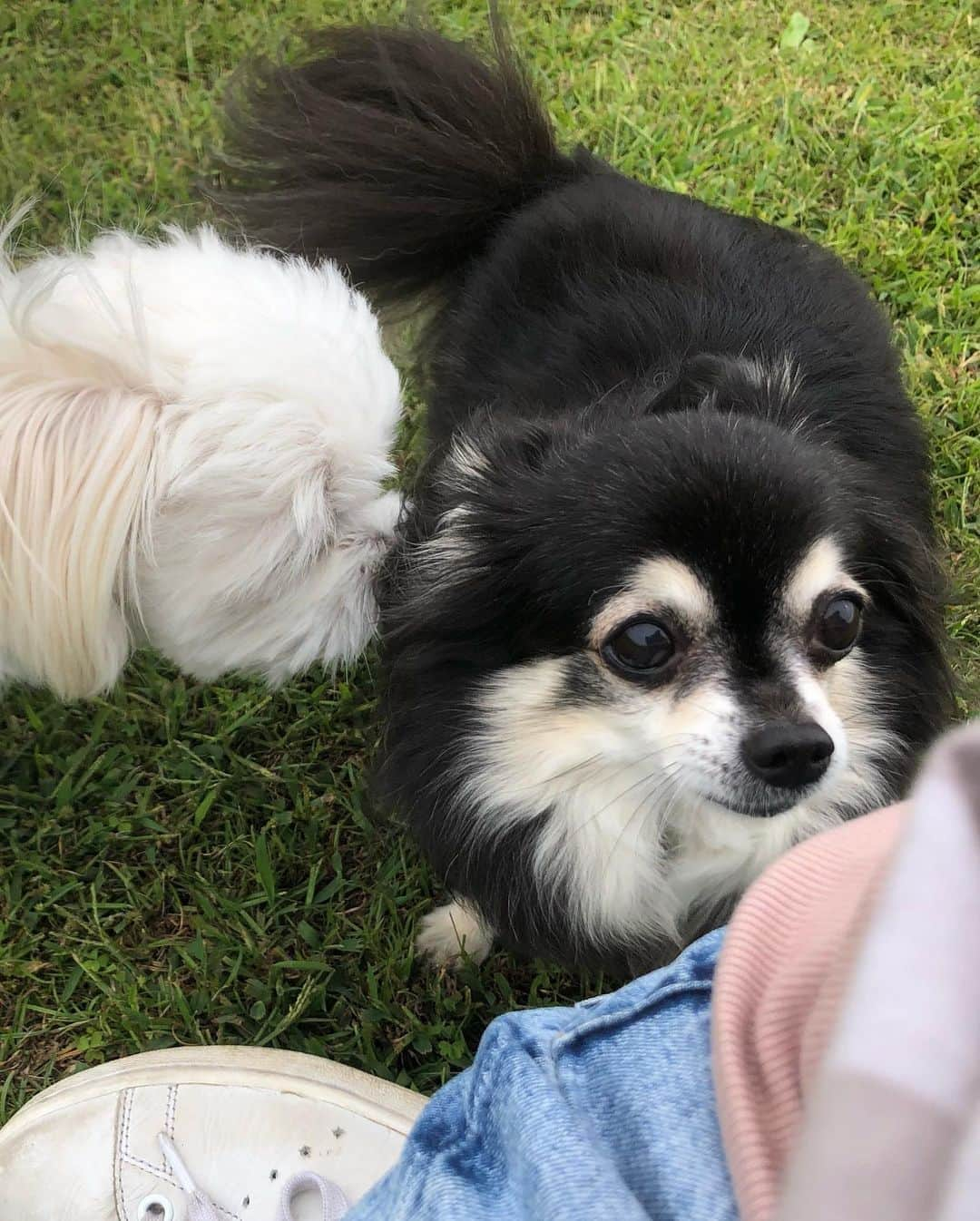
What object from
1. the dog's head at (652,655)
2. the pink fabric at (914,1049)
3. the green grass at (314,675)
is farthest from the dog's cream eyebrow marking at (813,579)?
the green grass at (314,675)

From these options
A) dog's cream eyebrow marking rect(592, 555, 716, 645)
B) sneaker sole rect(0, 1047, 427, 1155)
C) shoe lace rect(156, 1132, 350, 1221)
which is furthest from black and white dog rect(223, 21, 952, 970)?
shoe lace rect(156, 1132, 350, 1221)

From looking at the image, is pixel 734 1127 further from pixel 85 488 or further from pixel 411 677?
pixel 85 488

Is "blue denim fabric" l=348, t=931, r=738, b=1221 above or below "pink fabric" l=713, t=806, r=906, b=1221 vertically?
below

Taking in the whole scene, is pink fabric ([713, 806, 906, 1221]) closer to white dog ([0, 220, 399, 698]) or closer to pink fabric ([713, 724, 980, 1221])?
pink fabric ([713, 724, 980, 1221])

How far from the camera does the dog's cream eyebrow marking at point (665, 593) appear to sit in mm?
1234

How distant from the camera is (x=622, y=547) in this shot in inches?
48.8

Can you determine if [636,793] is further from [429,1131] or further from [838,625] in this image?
[429,1131]

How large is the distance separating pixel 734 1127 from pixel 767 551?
0.71m

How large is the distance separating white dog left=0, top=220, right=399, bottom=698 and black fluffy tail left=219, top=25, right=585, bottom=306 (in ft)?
1.44

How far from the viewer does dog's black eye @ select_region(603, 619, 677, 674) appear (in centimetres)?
→ 127

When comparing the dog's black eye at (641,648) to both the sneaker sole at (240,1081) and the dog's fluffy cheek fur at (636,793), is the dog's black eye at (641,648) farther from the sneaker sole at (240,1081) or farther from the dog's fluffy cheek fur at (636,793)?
the sneaker sole at (240,1081)

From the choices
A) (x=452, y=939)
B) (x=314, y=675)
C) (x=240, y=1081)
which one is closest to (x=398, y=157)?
(x=314, y=675)

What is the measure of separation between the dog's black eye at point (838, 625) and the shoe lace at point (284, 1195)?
106cm

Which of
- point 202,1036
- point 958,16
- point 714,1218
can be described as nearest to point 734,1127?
point 714,1218
